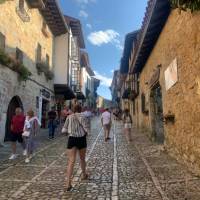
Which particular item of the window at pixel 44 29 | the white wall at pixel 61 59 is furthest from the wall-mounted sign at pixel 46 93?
the window at pixel 44 29

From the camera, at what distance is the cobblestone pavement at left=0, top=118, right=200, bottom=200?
15.9ft

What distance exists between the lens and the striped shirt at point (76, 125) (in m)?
5.59

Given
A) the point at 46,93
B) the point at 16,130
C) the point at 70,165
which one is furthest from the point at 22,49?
the point at 70,165

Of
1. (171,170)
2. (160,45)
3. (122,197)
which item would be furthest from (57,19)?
(122,197)

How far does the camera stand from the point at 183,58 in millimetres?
6875

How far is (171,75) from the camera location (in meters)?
8.23

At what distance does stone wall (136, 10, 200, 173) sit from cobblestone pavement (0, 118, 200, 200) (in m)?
0.51

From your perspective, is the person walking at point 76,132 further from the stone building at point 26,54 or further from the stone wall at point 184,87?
the stone building at point 26,54

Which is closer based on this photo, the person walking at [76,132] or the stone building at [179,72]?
the person walking at [76,132]

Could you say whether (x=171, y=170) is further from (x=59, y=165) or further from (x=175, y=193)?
(x=59, y=165)

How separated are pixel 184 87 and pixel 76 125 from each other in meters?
2.99

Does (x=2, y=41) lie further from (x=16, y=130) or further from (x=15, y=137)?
(x=15, y=137)

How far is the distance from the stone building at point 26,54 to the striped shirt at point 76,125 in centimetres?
653

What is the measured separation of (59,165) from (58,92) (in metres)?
15.5
